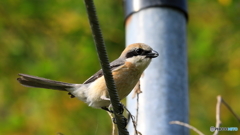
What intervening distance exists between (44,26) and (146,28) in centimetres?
363

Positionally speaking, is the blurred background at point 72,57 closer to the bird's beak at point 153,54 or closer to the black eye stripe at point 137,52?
the black eye stripe at point 137,52

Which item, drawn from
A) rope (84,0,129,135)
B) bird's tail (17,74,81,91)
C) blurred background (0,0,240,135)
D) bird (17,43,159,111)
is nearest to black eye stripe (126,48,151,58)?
bird (17,43,159,111)

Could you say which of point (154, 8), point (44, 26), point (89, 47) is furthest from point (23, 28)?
point (154, 8)

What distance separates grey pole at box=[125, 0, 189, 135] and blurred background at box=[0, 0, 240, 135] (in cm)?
266

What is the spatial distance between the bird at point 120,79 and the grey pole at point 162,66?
0.13m

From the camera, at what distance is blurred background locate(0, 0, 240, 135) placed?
23.5 ft

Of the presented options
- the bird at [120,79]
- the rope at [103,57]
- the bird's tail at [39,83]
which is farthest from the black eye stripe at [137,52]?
the rope at [103,57]

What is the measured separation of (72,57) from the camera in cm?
759

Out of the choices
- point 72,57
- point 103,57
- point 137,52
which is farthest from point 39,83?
point 72,57

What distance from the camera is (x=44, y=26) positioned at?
25.7 feet

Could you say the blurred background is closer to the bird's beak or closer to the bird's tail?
the bird's tail

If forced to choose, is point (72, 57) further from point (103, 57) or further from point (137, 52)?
point (103, 57)

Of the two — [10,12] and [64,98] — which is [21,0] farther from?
[64,98]

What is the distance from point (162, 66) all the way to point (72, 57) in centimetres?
335
